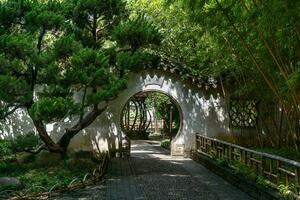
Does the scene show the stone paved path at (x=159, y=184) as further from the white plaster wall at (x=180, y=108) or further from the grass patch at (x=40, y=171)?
the white plaster wall at (x=180, y=108)

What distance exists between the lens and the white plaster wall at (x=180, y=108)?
14.6m

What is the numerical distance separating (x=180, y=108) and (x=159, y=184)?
5.67 meters

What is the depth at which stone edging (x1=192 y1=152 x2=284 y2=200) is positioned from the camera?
7660 mm

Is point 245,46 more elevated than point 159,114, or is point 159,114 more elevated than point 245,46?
point 245,46

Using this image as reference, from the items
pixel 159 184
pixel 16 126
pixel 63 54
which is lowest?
pixel 159 184

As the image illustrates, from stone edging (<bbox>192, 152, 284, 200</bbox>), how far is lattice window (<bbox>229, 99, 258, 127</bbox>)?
9.00ft

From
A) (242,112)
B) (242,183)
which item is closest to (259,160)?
(242,183)

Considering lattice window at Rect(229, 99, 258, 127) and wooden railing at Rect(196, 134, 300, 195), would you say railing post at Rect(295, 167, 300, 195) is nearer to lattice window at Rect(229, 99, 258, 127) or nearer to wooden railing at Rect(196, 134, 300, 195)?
wooden railing at Rect(196, 134, 300, 195)

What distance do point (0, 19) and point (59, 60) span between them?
1732 mm

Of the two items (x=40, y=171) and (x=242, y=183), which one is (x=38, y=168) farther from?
(x=242, y=183)

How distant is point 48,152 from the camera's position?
12617mm

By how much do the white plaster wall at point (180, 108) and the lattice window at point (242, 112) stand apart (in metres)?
0.28

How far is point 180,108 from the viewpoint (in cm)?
1523

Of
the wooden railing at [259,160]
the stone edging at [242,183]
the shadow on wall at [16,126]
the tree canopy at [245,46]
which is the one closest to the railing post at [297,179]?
the wooden railing at [259,160]
